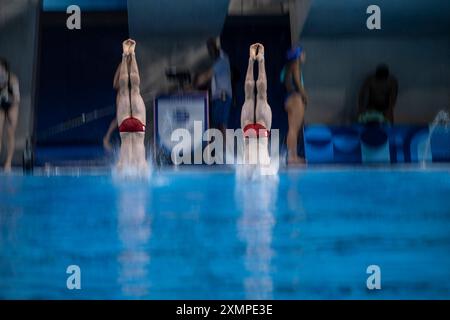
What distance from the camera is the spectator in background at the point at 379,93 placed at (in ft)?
3.97

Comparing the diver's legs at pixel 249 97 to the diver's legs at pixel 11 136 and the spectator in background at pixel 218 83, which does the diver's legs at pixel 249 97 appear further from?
the diver's legs at pixel 11 136

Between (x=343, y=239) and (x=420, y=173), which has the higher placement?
(x=420, y=173)

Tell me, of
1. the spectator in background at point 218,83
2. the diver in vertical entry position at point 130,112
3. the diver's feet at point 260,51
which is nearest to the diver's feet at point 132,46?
the diver in vertical entry position at point 130,112

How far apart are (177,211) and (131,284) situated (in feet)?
1.06

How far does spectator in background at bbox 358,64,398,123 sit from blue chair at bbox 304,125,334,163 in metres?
0.10

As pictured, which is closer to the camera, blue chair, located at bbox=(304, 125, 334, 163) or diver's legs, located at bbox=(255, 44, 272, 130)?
diver's legs, located at bbox=(255, 44, 272, 130)

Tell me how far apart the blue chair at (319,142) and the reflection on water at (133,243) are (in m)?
0.37

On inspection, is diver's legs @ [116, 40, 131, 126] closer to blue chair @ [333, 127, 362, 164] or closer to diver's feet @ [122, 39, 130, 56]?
diver's feet @ [122, 39, 130, 56]

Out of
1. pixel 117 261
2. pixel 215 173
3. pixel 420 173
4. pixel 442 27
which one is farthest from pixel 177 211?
pixel 442 27

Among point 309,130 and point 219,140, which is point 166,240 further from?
point 309,130

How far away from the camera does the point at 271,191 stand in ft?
4.97

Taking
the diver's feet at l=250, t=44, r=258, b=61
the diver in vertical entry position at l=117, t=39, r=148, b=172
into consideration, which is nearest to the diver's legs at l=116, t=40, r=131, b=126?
the diver in vertical entry position at l=117, t=39, r=148, b=172

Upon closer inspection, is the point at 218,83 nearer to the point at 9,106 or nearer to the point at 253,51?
Answer: the point at 253,51

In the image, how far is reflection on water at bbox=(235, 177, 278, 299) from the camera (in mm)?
1027
